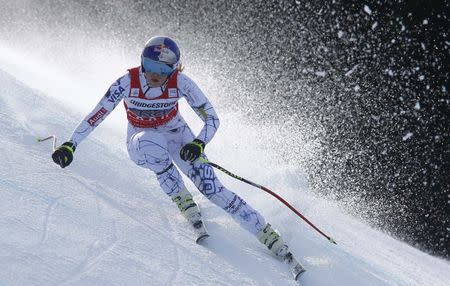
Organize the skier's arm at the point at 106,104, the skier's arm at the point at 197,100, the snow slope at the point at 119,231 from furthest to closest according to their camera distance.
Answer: the skier's arm at the point at 197,100, the skier's arm at the point at 106,104, the snow slope at the point at 119,231

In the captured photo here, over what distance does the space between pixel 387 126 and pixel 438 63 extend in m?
4.64

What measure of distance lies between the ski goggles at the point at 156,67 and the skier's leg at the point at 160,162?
1.53 feet

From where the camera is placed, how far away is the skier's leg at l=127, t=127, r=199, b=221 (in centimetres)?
341

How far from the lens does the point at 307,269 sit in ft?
11.6

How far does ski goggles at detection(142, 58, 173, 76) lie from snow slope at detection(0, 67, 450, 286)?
3.68 feet

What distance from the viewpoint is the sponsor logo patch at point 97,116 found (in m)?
3.52

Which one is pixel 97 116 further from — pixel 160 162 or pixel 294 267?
pixel 294 267

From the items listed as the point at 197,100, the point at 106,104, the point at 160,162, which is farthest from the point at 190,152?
the point at 106,104

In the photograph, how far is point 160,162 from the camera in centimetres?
342

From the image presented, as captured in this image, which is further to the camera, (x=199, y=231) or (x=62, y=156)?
(x=199, y=231)

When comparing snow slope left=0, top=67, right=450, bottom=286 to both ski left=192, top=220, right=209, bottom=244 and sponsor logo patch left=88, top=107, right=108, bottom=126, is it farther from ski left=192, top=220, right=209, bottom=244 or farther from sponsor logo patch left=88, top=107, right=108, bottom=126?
sponsor logo patch left=88, top=107, right=108, bottom=126

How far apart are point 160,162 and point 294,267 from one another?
127 cm

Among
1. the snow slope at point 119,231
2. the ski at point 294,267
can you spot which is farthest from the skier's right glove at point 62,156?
the ski at point 294,267

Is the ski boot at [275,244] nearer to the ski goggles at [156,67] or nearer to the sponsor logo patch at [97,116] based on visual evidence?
the ski goggles at [156,67]
